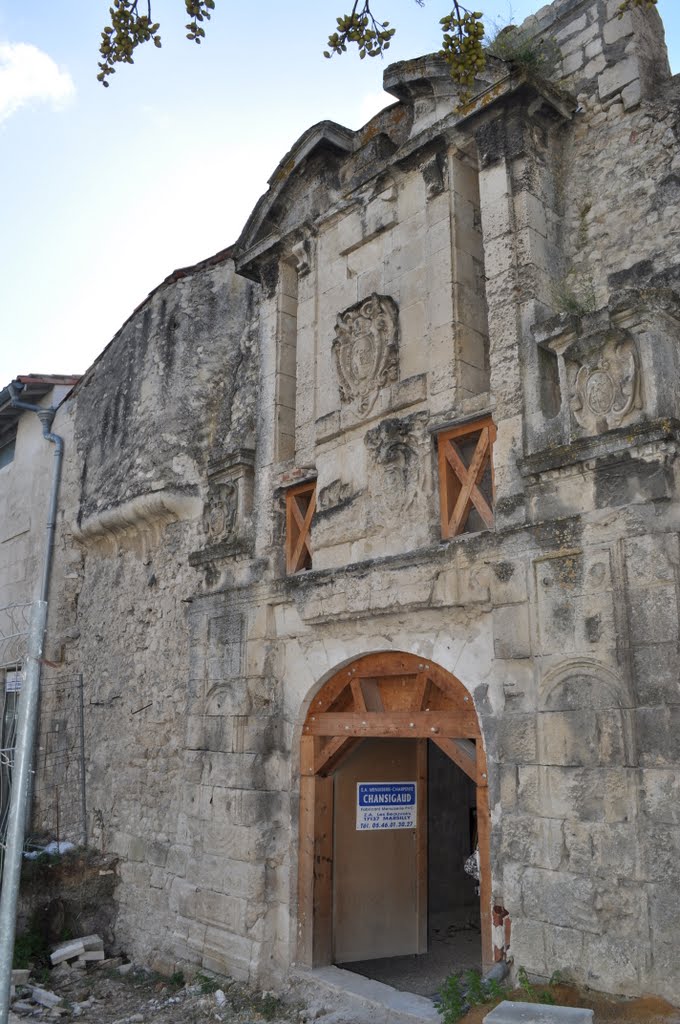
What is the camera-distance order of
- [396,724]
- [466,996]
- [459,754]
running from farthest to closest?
1. [396,724]
2. [459,754]
3. [466,996]

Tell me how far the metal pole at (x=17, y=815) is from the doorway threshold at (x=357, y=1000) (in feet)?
7.27

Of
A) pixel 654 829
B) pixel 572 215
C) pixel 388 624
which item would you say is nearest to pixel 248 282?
pixel 572 215

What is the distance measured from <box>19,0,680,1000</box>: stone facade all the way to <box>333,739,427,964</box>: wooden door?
1.25 feet

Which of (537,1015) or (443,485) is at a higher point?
(443,485)

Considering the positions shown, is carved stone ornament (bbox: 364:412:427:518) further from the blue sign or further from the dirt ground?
the dirt ground

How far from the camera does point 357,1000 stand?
17.1 ft

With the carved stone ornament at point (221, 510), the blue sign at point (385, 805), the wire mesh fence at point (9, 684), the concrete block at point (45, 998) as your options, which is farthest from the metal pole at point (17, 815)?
the wire mesh fence at point (9, 684)

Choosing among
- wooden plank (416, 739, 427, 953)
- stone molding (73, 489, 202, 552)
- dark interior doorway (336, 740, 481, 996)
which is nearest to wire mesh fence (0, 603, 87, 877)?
stone molding (73, 489, 202, 552)

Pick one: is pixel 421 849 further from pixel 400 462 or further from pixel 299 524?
pixel 400 462

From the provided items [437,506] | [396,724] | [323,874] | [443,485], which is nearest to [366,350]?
[443,485]

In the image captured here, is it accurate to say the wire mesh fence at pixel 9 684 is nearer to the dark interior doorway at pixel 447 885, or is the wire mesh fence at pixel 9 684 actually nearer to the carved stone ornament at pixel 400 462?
the dark interior doorway at pixel 447 885

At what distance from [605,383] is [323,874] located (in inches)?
149

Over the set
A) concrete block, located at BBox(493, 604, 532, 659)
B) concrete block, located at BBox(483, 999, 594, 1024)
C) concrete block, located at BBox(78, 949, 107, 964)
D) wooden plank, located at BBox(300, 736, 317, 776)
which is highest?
concrete block, located at BBox(493, 604, 532, 659)

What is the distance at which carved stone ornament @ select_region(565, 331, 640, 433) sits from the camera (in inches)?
173
